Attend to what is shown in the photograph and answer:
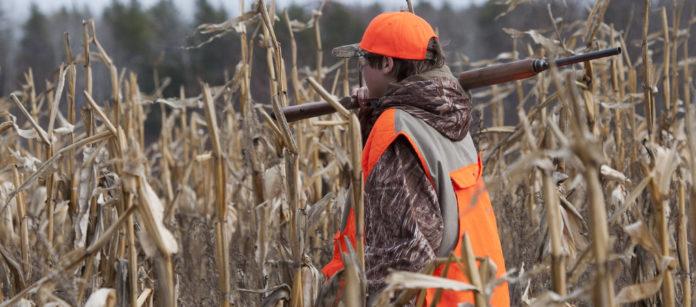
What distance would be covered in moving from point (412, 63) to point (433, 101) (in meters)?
0.12

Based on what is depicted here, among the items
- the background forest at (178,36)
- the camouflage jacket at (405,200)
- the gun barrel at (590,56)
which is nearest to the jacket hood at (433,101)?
the camouflage jacket at (405,200)

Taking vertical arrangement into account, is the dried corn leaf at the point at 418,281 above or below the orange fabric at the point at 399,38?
below

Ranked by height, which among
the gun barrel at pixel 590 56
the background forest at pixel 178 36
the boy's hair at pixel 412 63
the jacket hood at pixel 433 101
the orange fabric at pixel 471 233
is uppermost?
the background forest at pixel 178 36

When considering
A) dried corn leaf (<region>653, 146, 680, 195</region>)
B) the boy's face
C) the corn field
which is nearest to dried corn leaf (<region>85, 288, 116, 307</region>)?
the corn field

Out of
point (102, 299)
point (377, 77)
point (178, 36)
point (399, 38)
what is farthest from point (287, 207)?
point (178, 36)

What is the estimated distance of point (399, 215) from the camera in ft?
4.55

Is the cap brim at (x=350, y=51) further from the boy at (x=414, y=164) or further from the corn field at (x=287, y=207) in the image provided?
the corn field at (x=287, y=207)

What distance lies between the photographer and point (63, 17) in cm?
3033

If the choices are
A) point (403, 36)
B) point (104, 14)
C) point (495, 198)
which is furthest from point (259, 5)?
point (104, 14)

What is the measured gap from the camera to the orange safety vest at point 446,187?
1.42 meters

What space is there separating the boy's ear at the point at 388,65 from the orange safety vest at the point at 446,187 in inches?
5.4

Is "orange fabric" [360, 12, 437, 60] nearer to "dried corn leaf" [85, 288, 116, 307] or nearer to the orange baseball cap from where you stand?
the orange baseball cap

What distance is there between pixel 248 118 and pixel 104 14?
28313 millimetres

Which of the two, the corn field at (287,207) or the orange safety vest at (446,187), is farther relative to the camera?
the orange safety vest at (446,187)
